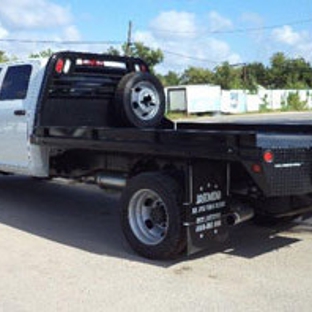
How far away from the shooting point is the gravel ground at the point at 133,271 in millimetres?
4945

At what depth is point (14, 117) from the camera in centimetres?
816

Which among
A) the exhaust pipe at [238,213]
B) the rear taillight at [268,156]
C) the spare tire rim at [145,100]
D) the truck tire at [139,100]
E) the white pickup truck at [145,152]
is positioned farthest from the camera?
the spare tire rim at [145,100]

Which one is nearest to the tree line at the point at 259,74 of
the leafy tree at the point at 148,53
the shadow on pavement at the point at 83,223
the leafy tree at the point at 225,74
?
the leafy tree at the point at 225,74

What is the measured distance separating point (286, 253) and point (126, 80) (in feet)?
10.6

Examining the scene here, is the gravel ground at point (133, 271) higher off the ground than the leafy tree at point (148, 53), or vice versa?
the leafy tree at point (148, 53)

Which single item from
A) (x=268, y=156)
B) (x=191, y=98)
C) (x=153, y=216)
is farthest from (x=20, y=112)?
(x=191, y=98)

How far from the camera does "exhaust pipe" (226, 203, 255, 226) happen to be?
6.07 metres

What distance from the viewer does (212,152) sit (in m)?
5.46

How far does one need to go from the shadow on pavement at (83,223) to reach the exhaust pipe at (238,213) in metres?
0.28

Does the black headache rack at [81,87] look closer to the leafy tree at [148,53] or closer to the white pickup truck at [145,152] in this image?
the white pickup truck at [145,152]

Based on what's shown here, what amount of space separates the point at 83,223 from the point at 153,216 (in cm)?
202

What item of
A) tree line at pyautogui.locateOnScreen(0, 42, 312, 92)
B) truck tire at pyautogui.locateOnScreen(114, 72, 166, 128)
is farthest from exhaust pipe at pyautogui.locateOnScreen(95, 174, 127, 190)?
tree line at pyautogui.locateOnScreen(0, 42, 312, 92)

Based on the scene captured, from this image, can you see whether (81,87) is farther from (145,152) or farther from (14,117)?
(145,152)

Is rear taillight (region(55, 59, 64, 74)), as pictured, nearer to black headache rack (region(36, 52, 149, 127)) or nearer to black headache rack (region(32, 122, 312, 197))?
black headache rack (region(36, 52, 149, 127))
